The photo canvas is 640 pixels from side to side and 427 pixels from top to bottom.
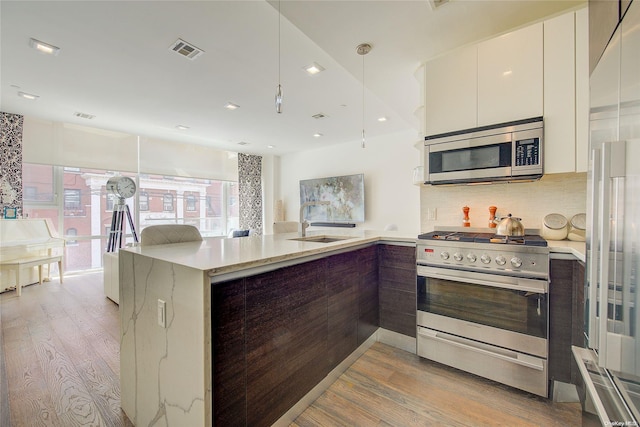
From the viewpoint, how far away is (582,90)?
1721mm

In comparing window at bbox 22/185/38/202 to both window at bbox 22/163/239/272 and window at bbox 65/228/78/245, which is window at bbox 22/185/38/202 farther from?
window at bbox 65/228/78/245

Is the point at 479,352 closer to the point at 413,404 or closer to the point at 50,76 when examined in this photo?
the point at 413,404

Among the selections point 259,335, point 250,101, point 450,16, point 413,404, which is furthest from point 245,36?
point 413,404

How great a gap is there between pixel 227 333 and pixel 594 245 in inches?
53.0

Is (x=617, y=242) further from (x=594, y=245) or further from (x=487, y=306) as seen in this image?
(x=487, y=306)

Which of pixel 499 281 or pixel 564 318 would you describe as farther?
pixel 499 281

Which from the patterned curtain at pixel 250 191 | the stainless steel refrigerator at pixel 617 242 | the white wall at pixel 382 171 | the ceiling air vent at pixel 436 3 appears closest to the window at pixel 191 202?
the patterned curtain at pixel 250 191

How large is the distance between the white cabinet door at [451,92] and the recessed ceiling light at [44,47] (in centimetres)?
344

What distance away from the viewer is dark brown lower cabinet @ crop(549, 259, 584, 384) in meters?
1.53

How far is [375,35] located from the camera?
2.04m

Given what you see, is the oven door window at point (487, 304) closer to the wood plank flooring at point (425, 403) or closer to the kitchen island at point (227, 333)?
the wood plank flooring at point (425, 403)

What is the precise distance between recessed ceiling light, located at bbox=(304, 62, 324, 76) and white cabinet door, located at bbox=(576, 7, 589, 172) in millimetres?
2037

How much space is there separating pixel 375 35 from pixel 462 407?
262 centimetres

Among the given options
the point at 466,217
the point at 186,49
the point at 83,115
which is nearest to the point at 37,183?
the point at 83,115
